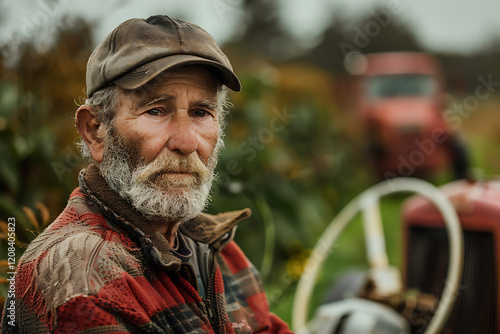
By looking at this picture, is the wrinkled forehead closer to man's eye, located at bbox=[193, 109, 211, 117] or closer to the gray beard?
man's eye, located at bbox=[193, 109, 211, 117]

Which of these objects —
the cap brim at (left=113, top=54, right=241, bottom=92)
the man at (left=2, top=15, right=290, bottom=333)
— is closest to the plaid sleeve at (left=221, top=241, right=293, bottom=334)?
the man at (left=2, top=15, right=290, bottom=333)

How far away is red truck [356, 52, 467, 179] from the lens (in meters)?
8.96

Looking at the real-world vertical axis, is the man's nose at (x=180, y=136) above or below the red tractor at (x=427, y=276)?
above

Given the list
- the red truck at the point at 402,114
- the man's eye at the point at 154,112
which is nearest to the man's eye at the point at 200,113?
the man's eye at the point at 154,112

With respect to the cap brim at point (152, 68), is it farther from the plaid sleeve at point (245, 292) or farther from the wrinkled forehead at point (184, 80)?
the plaid sleeve at point (245, 292)

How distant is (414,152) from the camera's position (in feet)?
29.5

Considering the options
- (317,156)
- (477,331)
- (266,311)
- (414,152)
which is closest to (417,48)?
(414,152)

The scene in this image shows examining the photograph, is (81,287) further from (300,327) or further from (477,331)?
(477,331)

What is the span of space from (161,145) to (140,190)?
134mm

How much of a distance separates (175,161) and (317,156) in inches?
214

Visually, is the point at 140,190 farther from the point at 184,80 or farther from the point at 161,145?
the point at 184,80

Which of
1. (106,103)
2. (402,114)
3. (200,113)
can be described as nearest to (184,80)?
(200,113)

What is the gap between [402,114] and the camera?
9070 millimetres

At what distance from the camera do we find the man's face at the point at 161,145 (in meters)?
1.42
